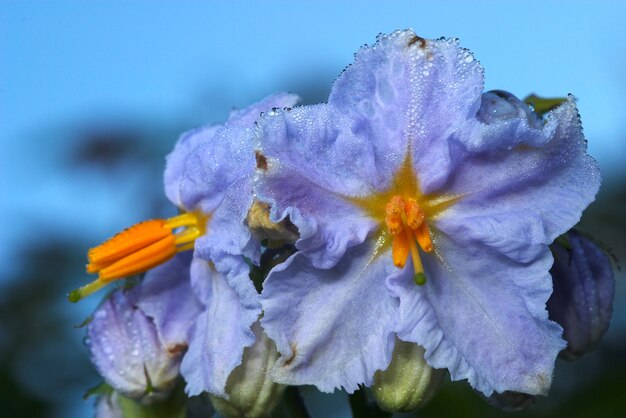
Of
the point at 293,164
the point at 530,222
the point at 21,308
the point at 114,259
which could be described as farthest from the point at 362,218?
the point at 21,308

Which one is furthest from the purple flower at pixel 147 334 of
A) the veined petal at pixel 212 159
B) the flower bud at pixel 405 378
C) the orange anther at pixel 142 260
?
the flower bud at pixel 405 378

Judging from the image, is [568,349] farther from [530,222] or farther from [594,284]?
[530,222]

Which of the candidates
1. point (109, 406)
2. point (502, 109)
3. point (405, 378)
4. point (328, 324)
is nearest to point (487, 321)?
point (405, 378)

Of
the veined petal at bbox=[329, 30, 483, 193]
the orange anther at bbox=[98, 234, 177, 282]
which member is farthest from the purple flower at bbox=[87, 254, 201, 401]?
the veined petal at bbox=[329, 30, 483, 193]

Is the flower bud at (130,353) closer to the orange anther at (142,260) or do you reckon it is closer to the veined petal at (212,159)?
the orange anther at (142,260)

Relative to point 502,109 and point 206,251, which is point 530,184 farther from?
point 206,251
